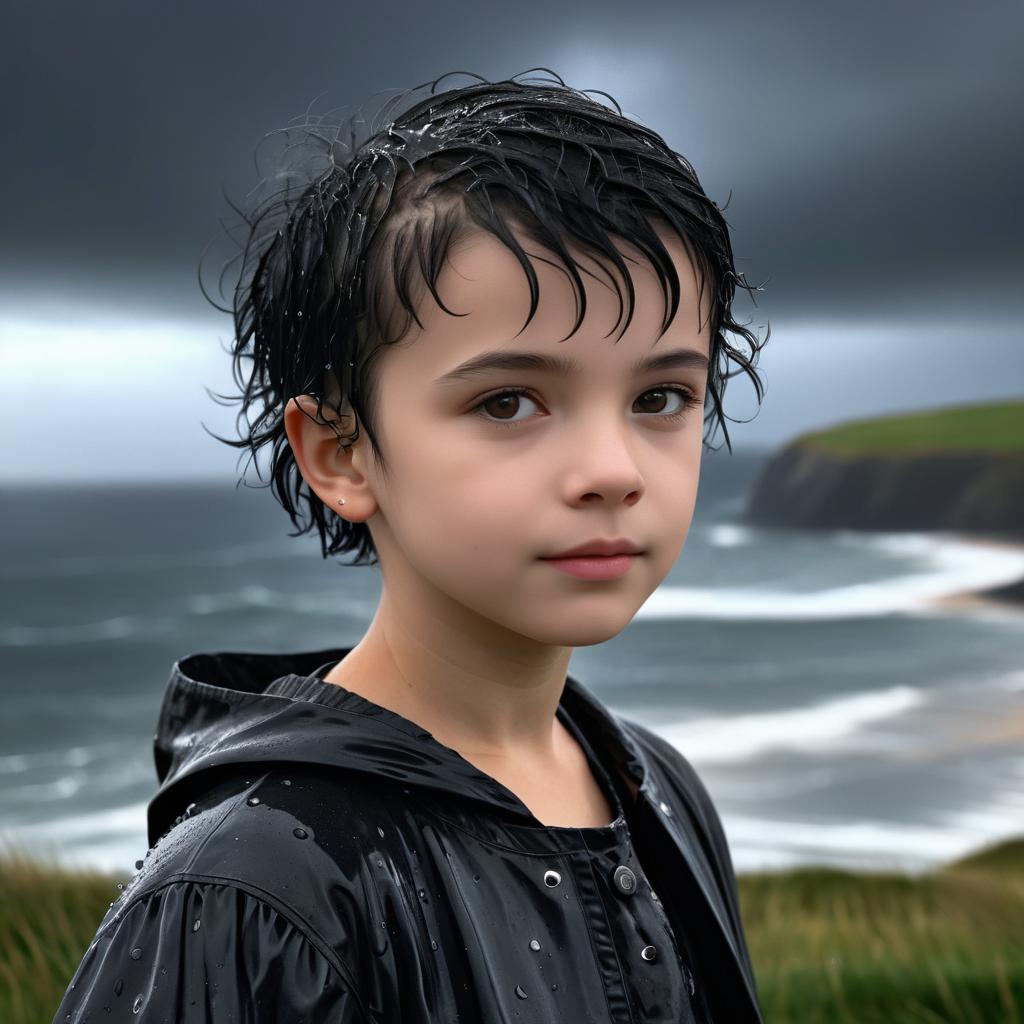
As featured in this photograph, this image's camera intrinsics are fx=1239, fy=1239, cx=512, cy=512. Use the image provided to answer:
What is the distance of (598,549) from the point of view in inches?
Answer: 46.7

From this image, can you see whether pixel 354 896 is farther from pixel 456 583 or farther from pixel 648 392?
pixel 648 392

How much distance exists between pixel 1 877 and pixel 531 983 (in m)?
2.24

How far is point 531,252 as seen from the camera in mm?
1165

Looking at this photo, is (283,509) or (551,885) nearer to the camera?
(551,885)

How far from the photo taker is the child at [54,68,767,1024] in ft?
3.59

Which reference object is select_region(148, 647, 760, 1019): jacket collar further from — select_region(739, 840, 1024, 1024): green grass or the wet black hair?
select_region(739, 840, 1024, 1024): green grass

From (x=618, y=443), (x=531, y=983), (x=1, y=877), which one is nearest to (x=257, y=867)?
(x=531, y=983)

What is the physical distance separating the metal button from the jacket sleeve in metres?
0.31

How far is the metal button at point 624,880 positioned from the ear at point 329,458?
1.49 feet

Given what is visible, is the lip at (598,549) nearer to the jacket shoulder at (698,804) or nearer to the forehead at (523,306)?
the forehead at (523,306)

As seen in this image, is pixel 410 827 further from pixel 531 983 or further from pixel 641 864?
pixel 641 864

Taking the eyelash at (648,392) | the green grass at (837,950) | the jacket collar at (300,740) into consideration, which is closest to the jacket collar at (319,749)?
the jacket collar at (300,740)

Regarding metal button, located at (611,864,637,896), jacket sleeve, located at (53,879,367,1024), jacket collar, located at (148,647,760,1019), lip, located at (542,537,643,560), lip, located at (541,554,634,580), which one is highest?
lip, located at (542,537,643,560)

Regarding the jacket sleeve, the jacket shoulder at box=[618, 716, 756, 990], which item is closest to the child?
the jacket sleeve
